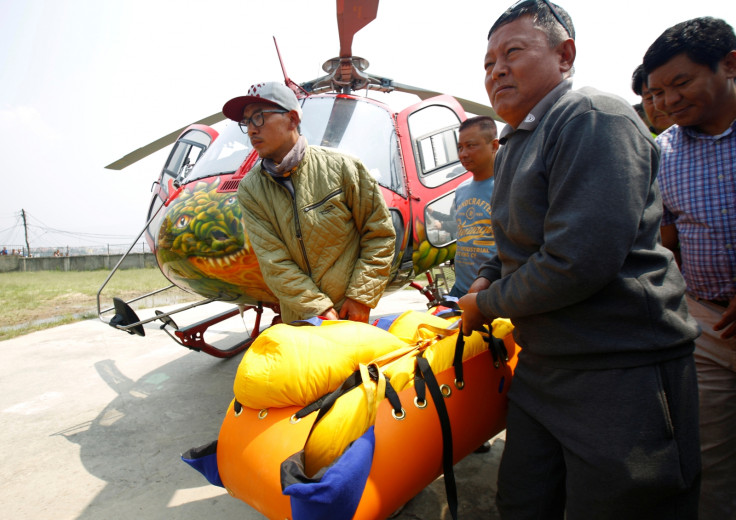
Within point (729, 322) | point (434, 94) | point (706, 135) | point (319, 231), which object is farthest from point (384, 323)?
point (434, 94)

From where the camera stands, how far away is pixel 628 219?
98 cm

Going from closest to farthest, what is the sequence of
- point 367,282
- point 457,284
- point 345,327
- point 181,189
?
point 345,327 < point 367,282 < point 457,284 < point 181,189

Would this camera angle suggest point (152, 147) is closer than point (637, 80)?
No

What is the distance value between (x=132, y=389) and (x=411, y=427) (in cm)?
338

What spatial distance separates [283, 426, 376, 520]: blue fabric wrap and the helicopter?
5.10 ft

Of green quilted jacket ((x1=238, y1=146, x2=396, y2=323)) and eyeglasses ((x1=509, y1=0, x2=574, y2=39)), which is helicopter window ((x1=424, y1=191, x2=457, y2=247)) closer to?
green quilted jacket ((x1=238, y1=146, x2=396, y2=323))

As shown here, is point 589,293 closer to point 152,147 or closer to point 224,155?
point 224,155

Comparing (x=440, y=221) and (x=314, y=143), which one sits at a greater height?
(x=314, y=143)

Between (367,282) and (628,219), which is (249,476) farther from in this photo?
(628,219)

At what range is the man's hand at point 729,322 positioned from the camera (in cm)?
156

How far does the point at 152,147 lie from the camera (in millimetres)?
4895

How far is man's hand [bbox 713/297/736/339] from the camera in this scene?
5.13 feet

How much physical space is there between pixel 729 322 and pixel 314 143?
257 centimetres

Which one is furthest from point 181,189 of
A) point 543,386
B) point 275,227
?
point 543,386
